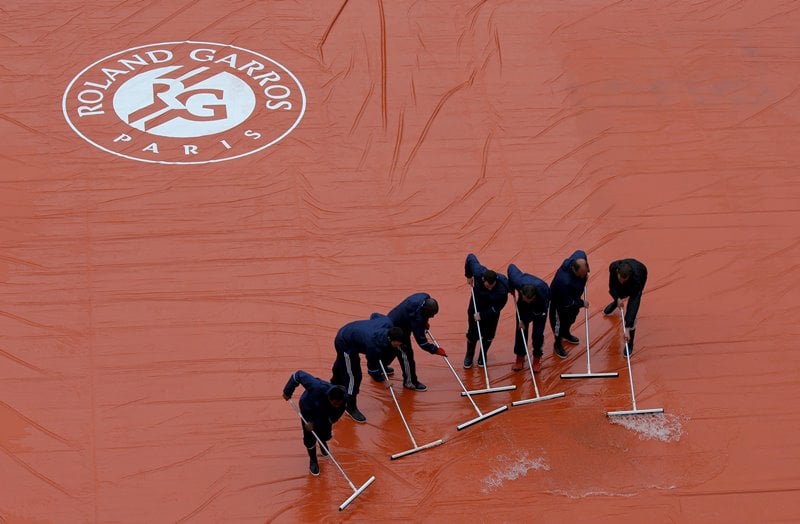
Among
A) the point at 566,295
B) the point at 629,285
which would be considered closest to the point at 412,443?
the point at 566,295

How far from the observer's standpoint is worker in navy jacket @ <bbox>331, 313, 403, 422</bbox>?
9977mm

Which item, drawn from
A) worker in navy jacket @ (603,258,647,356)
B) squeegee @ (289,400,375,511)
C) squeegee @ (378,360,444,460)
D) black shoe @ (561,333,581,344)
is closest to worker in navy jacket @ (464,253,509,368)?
black shoe @ (561,333,581,344)

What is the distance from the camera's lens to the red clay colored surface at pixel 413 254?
9.80m

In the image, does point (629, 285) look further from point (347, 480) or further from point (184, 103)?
point (184, 103)

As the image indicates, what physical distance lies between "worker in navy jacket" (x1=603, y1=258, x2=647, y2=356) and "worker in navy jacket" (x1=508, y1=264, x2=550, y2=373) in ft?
2.27

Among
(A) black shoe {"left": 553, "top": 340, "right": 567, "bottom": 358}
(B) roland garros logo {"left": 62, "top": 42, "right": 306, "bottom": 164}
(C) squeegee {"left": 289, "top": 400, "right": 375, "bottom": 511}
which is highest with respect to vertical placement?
(B) roland garros logo {"left": 62, "top": 42, "right": 306, "bottom": 164}

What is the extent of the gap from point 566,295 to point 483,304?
82cm

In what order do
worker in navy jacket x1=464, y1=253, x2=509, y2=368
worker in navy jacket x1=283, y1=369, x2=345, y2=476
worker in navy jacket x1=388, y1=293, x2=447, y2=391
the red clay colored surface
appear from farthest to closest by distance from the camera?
worker in navy jacket x1=464, y1=253, x2=509, y2=368, worker in navy jacket x1=388, y1=293, x2=447, y2=391, the red clay colored surface, worker in navy jacket x1=283, y1=369, x2=345, y2=476

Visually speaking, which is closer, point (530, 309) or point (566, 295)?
point (530, 309)

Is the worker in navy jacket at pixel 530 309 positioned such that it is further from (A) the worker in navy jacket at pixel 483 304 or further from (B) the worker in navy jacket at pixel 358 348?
(B) the worker in navy jacket at pixel 358 348

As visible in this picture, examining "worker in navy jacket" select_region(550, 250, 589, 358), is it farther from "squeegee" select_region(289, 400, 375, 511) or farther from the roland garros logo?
the roland garros logo

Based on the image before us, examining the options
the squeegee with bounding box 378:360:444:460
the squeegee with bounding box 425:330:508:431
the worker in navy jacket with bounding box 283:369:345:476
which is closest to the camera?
the worker in navy jacket with bounding box 283:369:345:476

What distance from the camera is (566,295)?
10820 millimetres

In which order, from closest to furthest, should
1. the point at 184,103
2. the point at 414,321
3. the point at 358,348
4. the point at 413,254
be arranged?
the point at 358,348
the point at 414,321
the point at 413,254
the point at 184,103
